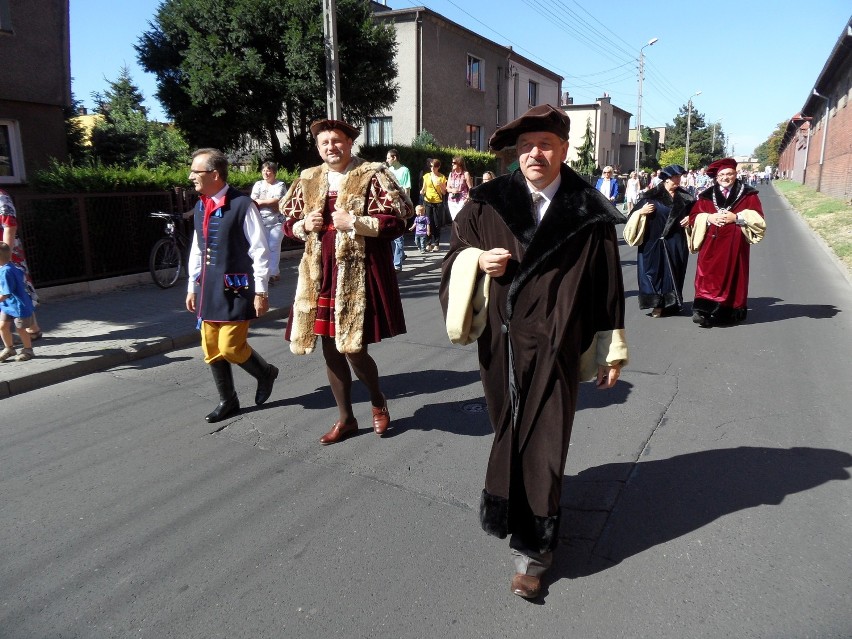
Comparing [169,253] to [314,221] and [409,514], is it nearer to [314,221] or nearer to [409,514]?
[314,221]

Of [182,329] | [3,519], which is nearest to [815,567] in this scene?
[3,519]

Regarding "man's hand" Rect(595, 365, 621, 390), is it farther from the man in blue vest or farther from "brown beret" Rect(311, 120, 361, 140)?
the man in blue vest

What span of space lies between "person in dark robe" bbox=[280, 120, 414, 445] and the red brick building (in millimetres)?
25956

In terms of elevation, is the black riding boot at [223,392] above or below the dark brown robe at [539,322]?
below

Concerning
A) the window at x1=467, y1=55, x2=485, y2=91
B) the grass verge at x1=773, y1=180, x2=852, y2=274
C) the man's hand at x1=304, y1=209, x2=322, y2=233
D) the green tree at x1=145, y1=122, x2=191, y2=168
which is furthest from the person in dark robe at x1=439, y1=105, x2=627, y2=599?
the window at x1=467, y1=55, x2=485, y2=91

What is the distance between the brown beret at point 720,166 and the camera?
7148mm

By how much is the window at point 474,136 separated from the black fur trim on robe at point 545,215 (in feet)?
88.4

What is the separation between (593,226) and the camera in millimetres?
2613

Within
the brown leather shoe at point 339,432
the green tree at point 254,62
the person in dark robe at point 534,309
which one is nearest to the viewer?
the person in dark robe at point 534,309

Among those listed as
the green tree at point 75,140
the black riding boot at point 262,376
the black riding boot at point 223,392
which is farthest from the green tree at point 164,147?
the black riding boot at point 223,392

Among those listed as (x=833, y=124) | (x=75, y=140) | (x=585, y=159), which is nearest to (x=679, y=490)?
(x=75, y=140)

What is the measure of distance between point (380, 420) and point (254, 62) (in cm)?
1332

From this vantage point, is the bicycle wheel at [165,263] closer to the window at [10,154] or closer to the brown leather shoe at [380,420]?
the window at [10,154]

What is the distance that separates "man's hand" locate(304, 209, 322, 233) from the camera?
3.89 m
